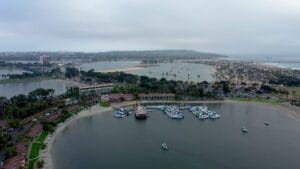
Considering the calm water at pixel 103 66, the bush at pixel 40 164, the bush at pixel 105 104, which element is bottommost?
the calm water at pixel 103 66

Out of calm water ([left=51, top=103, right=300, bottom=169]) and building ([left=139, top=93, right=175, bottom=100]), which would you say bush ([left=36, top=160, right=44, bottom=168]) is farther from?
building ([left=139, top=93, right=175, bottom=100])

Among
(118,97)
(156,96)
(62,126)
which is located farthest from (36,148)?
(156,96)

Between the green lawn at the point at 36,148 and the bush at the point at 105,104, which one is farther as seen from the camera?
the bush at the point at 105,104

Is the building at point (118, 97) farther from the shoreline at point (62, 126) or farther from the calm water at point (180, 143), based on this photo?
the calm water at point (180, 143)

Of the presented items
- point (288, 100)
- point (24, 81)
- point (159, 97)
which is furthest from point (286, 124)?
point (24, 81)

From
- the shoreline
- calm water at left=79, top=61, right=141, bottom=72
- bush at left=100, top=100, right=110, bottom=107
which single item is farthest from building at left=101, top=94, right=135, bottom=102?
calm water at left=79, top=61, right=141, bottom=72

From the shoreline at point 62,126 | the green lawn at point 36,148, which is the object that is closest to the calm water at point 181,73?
the shoreline at point 62,126
